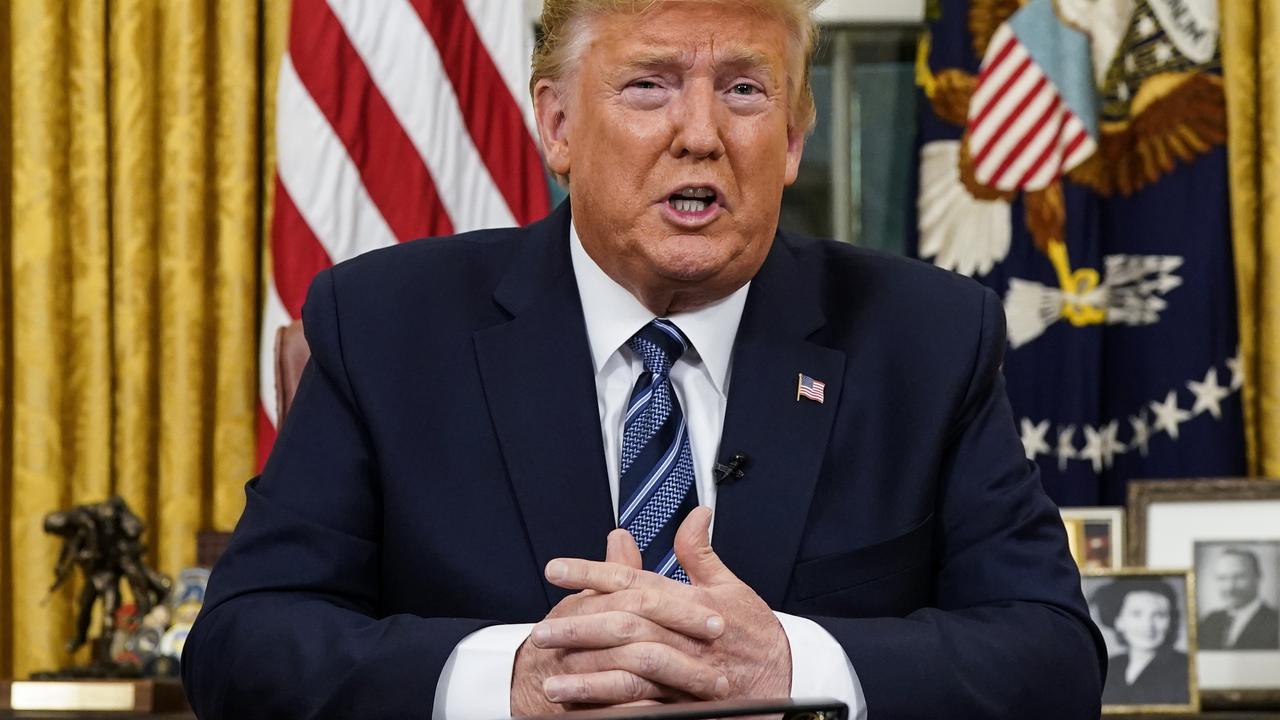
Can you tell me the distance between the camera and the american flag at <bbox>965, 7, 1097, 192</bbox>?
353 centimetres

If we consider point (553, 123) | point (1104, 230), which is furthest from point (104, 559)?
point (1104, 230)

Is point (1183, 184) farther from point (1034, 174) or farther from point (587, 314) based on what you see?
point (587, 314)

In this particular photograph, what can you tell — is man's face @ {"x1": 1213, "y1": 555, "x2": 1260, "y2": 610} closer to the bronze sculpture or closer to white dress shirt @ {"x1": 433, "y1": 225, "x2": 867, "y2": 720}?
white dress shirt @ {"x1": 433, "y1": 225, "x2": 867, "y2": 720}

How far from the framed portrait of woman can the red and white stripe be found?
96 cm

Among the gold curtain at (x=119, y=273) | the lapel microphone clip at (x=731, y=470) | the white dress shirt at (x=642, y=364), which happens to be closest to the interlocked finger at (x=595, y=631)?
the white dress shirt at (x=642, y=364)

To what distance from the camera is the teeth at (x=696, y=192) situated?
1902 mm

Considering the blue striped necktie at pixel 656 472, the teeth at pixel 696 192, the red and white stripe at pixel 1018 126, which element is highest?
the red and white stripe at pixel 1018 126

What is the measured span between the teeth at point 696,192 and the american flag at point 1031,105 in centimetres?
182

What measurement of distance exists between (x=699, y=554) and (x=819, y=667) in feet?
0.56

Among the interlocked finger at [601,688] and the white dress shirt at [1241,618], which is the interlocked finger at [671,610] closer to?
the interlocked finger at [601,688]

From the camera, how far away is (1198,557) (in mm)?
3172

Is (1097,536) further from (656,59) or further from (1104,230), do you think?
(656,59)

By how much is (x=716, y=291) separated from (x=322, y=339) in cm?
49

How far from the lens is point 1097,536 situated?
3285 mm
